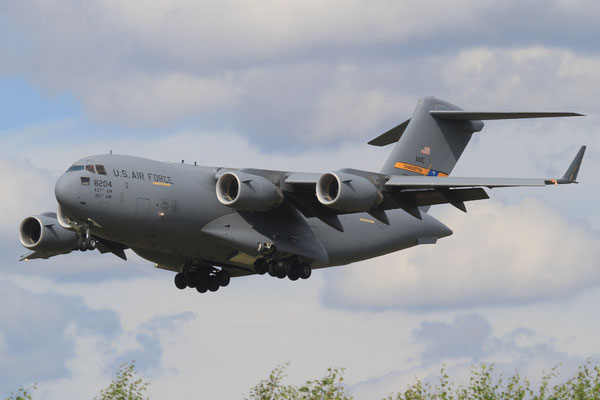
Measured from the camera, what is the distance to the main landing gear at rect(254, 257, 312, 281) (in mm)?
25156

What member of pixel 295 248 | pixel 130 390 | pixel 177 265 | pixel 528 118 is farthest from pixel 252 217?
pixel 528 118

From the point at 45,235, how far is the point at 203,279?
3720 millimetres

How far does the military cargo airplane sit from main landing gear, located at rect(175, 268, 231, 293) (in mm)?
23

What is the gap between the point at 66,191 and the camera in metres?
22.5

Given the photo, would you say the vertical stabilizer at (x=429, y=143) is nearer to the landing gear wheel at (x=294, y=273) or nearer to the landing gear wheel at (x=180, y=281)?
the landing gear wheel at (x=294, y=273)

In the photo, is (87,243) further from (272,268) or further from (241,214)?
(272,268)

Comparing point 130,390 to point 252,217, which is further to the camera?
point 252,217

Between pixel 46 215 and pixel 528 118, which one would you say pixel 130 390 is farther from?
pixel 528 118

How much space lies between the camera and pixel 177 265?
87.5 feet

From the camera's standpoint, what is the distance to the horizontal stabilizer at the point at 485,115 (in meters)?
25.3

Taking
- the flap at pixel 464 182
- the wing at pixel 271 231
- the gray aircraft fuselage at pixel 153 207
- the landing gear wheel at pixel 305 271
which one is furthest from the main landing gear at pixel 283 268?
the flap at pixel 464 182

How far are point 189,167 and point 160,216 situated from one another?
1727mm

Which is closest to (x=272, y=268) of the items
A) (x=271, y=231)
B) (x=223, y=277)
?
(x=271, y=231)

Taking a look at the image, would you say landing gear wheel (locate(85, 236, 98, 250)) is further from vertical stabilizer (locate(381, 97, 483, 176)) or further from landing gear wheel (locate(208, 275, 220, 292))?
vertical stabilizer (locate(381, 97, 483, 176))
